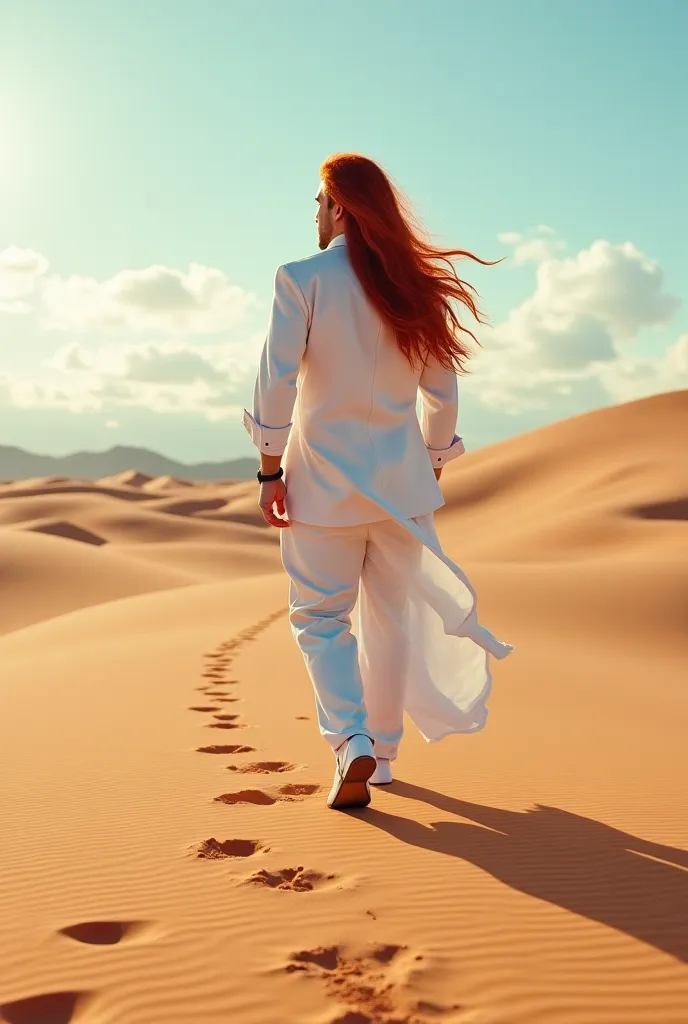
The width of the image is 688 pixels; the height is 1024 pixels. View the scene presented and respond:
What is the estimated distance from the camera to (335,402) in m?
3.90

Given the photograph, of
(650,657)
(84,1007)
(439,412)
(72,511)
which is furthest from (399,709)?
(72,511)

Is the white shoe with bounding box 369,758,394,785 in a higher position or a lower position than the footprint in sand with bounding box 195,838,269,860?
higher

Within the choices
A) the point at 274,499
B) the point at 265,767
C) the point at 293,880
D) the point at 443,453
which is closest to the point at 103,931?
the point at 293,880

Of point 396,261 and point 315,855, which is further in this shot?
point 396,261

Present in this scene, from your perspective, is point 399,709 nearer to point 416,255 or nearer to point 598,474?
point 416,255

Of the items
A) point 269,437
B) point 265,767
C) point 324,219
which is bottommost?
point 265,767

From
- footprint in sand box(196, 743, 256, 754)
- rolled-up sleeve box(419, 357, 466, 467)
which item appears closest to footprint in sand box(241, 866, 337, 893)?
rolled-up sleeve box(419, 357, 466, 467)

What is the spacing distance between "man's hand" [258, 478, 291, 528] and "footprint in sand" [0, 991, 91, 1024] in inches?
77.5

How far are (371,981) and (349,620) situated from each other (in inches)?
72.0

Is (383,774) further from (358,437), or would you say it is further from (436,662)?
(358,437)

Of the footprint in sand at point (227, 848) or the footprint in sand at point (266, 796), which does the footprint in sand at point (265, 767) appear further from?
the footprint in sand at point (227, 848)

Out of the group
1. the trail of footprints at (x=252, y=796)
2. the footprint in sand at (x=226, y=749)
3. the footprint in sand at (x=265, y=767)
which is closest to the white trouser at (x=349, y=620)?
the trail of footprints at (x=252, y=796)

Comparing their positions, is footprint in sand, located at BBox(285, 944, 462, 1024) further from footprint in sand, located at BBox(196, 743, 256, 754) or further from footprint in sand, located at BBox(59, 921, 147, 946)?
footprint in sand, located at BBox(196, 743, 256, 754)

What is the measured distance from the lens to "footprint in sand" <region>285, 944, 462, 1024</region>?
219 centimetres
